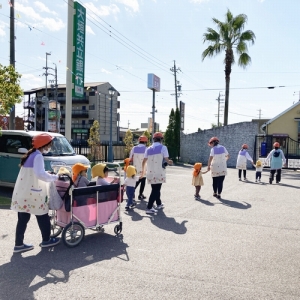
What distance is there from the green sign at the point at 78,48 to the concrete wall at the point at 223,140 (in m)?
13.9

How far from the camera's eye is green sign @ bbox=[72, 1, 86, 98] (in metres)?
16.0

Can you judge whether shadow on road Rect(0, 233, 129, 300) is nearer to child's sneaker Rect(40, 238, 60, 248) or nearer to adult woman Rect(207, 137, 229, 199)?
child's sneaker Rect(40, 238, 60, 248)

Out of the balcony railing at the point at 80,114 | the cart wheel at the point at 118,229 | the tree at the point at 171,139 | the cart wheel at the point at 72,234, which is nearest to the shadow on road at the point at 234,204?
the cart wheel at the point at 118,229

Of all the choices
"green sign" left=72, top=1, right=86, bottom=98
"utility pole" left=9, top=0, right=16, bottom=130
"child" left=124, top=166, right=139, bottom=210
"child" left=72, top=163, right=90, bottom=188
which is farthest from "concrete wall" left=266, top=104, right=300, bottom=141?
"child" left=72, top=163, right=90, bottom=188

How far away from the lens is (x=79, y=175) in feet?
19.6

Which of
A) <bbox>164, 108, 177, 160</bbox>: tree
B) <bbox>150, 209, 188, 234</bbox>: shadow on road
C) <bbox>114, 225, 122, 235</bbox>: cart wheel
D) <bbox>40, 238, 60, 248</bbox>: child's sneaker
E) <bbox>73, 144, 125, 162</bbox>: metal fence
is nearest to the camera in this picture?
<bbox>40, 238, 60, 248</bbox>: child's sneaker

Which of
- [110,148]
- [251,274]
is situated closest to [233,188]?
[251,274]

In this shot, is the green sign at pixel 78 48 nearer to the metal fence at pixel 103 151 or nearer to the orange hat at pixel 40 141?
the metal fence at pixel 103 151

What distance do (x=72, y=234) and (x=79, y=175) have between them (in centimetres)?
100

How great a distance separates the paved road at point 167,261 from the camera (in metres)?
3.96

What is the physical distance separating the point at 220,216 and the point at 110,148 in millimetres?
15960

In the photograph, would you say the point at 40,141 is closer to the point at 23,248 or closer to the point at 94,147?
the point at 23,248

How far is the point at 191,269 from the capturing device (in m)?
4.64

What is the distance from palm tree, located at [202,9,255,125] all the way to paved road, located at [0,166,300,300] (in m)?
22.5
